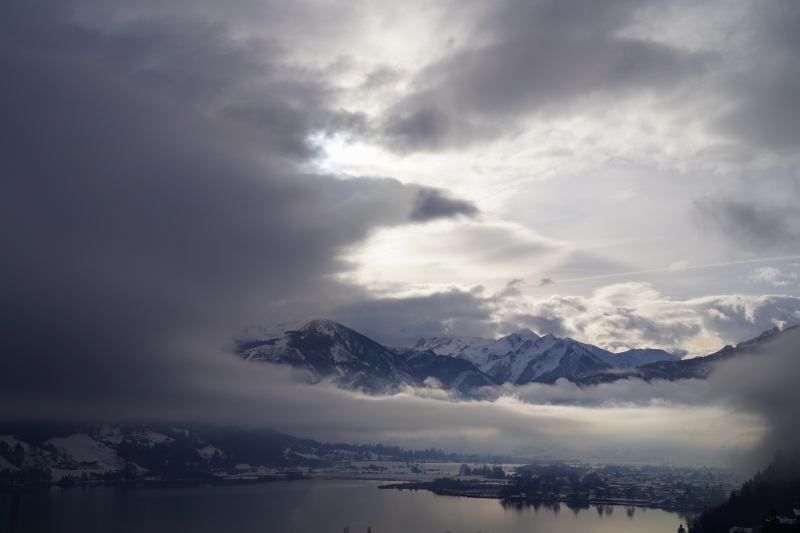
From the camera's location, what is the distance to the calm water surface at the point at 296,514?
289ft

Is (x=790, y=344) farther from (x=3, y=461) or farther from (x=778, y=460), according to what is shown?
(x=3, y=461)

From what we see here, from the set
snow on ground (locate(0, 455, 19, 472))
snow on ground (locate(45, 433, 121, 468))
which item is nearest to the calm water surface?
snow on ground (locate(0, 455, 19, 472))

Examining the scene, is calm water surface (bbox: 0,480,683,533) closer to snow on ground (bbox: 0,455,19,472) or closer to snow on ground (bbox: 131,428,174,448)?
snow on ground (bbox: 0,455,19,472)

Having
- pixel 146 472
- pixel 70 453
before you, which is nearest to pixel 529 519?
pixel 146 472

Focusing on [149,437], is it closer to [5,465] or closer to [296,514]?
[5,465]

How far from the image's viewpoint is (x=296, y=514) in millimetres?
102500

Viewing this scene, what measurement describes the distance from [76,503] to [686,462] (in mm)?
166934

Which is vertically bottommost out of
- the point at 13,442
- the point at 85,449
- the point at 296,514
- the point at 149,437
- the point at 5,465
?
the point at 296,514

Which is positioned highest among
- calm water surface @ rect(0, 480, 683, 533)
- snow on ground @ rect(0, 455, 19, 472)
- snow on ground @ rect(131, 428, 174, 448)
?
snow on ground @ rect(131, 428, 174, 448)

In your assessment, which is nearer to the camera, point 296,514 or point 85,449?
point 296,514

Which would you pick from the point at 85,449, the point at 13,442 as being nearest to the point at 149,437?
the point at 85,449

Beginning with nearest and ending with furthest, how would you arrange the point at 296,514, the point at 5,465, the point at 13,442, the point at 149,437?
the point at 296,514 < the point at 5,465 < the point at 13,442 < the point at 149,437

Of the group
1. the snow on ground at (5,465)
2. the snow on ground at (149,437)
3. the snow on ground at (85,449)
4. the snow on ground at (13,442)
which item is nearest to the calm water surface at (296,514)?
the snow on ground at (5,465)

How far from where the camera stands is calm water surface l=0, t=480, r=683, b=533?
8800cm
